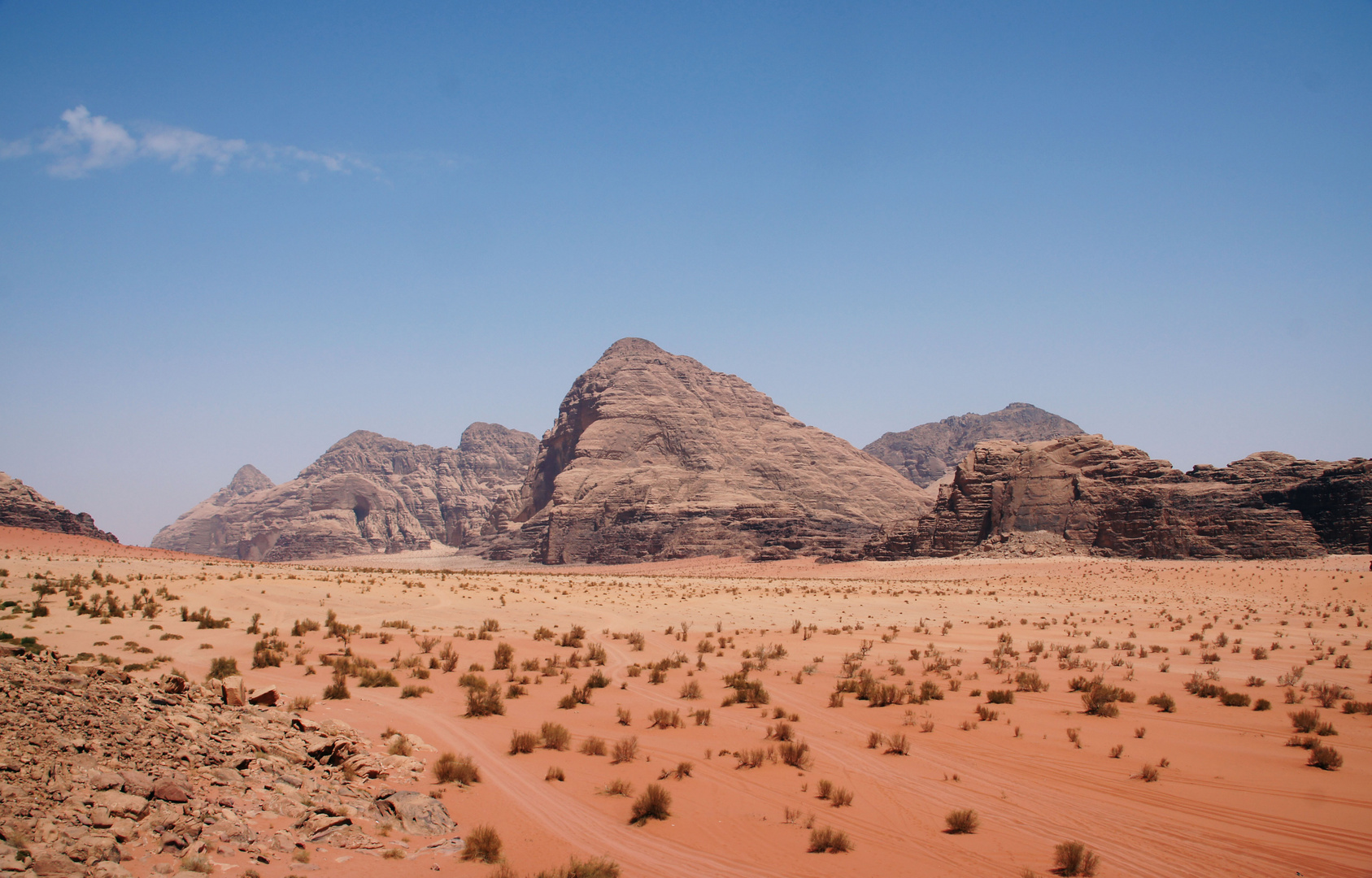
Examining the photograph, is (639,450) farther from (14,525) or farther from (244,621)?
(244,621)

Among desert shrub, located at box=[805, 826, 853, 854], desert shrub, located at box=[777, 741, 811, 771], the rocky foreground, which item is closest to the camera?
the rocky foreground

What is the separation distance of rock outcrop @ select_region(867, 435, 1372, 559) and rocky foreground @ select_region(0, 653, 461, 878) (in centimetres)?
6475

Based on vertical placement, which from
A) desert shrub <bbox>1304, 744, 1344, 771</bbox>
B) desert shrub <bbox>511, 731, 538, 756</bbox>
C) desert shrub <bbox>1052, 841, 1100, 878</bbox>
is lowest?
desert shrub <bbox>511, 731, 538, 756</bbox>

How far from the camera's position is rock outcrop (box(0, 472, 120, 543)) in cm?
7031

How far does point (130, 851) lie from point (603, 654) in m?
13.2

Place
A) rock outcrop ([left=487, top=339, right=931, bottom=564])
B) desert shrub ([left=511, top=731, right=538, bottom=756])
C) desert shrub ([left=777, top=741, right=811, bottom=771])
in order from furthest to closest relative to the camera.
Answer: rock outcrop ([left=487, top=339, right=931, bottom=564]) < desert shrub ([left=511, top=731, right=538, bottom=756]) < desert shrub ([left=777, top=741, right=811, bottom=771])

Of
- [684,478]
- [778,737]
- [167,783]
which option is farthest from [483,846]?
[684,478]

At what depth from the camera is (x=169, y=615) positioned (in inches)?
880

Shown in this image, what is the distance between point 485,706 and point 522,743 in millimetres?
2032

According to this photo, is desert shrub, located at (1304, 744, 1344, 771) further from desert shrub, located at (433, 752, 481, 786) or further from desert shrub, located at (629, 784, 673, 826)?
desert shrub, located at (433, 752, 481, 786)

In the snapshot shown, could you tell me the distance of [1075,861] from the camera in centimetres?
723

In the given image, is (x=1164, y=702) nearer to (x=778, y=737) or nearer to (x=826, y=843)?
(x=778, y=737)

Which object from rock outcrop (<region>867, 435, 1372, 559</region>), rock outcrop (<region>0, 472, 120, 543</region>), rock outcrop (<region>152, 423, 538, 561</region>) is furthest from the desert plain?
rock outcrop (<region>152, 423, 538, 561</region>)

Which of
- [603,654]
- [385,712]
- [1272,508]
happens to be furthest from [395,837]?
[1272,508]
